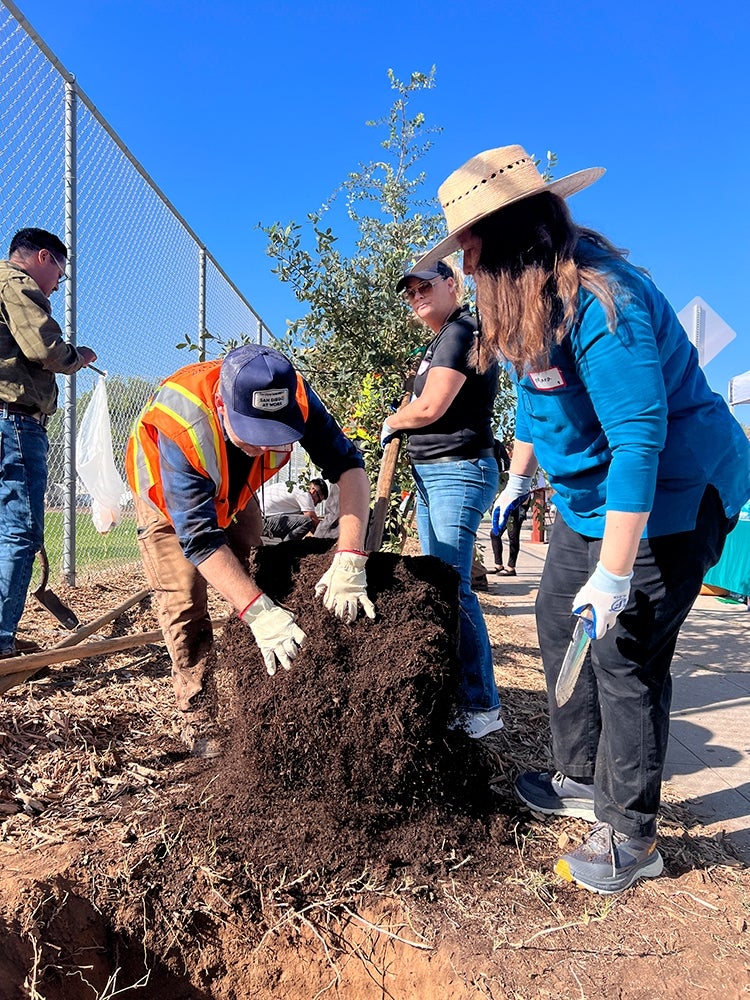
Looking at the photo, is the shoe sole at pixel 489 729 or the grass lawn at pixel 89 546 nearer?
the shoe sole at pixel 489 729

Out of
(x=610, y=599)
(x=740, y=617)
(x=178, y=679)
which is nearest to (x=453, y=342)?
(x=610, y=599)

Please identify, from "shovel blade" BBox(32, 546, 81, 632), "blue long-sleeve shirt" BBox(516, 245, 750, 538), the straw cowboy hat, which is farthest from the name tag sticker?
"shovel blade" BBox(32, 546, 81, 632)

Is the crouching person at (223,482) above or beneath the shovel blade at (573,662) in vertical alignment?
above

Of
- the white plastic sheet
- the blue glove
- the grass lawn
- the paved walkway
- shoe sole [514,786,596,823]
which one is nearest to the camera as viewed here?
shoe sole [514,786,596,823]

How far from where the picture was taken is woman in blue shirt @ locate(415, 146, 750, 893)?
1.73 meters

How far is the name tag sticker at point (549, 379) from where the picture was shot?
1898 mm

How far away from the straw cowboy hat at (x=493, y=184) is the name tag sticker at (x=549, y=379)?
46 cm

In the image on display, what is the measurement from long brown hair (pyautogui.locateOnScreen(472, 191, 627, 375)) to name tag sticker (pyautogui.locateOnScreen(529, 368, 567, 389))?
1.5 inches

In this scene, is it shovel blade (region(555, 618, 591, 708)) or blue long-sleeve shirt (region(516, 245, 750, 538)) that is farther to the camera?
shovel blade (region(555, 618, 591, 708))

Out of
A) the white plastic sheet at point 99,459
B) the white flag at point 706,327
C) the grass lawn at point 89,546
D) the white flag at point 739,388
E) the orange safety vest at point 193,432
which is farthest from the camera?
the white flag at point 739,388

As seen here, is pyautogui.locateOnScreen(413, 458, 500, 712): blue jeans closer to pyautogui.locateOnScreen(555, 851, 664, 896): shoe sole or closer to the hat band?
pyautogui.locateOnScreen(555, 851, 664, 896): shoe sole

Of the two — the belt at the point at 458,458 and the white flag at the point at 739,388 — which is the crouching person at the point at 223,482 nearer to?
the belt at the point at 458,458

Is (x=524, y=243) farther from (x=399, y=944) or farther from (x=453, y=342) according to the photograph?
(x=399, y=944)

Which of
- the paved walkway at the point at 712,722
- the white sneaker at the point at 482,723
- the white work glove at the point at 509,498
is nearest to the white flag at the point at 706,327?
the paved walkway at the point at 712,722
